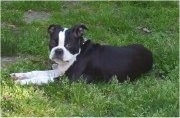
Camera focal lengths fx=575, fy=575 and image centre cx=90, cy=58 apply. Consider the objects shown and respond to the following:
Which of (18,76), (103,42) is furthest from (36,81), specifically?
(103,42)

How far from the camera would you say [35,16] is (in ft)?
40.0

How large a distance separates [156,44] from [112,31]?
119 centimetres

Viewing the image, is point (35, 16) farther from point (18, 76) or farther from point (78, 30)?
point (18, 76)

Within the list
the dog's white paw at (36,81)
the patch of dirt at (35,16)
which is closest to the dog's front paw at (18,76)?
the dog's white paw at (36,81)

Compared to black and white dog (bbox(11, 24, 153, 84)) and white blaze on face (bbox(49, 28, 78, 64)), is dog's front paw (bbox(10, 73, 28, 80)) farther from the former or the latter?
white blaze on face (bbox(49, 28, 78, 64))

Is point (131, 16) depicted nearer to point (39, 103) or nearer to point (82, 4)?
point (82, 4)

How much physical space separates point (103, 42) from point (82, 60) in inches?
77.5

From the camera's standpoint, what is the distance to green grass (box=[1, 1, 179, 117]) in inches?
291

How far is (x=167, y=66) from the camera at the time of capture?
30.4 feet

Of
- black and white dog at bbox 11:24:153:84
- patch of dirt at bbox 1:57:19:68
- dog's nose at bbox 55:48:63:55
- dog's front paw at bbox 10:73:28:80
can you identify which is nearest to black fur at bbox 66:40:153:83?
black and white dog at bbox 11:24:153:84

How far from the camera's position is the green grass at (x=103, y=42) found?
7402mm

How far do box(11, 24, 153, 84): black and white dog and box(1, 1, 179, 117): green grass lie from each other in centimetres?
Result: 26

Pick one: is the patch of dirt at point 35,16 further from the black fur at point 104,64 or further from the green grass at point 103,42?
the black fur at point 104,64

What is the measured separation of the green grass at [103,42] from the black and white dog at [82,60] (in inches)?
10.1
